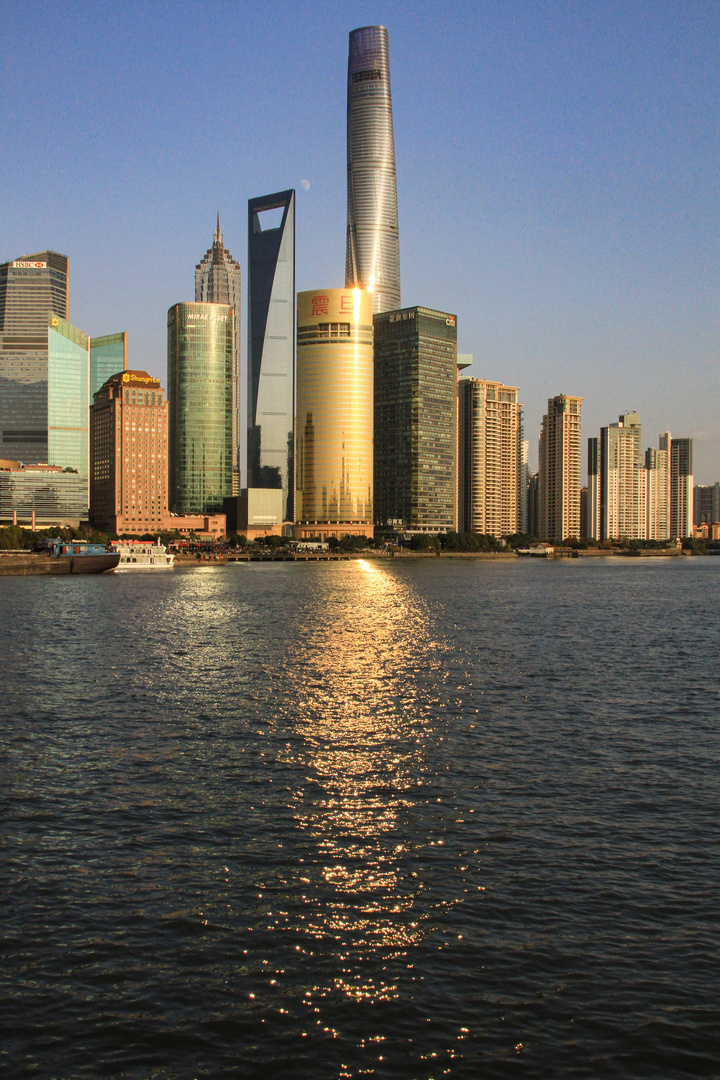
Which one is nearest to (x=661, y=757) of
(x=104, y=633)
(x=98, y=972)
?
(x=98, y=972)

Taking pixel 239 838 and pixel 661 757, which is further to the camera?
pixel 661 757

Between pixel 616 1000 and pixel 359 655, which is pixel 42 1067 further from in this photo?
pixel 359 655

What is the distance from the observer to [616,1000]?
17.5 m

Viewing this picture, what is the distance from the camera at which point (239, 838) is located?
2578 cm

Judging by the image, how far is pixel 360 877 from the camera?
23.1 meters

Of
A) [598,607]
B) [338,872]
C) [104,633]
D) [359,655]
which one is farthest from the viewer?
[598,607]

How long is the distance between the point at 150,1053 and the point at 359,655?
48585 millimetres

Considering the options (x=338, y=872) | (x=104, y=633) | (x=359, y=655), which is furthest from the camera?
(x=104, y=633)

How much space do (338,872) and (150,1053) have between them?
8.18 meters

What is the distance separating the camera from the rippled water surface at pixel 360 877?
53.8ft

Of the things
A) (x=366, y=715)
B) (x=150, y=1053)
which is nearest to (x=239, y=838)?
(x=150, y=1053)

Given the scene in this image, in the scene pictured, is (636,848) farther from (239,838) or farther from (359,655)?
(359,655)

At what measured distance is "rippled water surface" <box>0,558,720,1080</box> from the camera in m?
16.4

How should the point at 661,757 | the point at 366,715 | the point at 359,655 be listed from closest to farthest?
the point at 661,757 < the point at 366,715 < the point at 359,655
